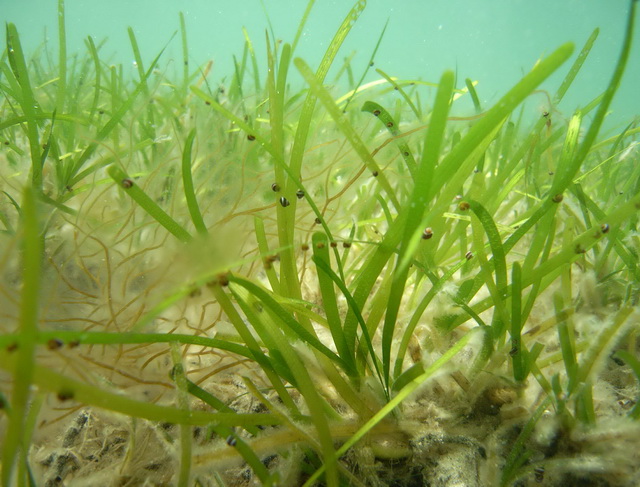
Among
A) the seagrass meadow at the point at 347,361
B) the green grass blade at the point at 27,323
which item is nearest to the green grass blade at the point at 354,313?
the seagrass meadow at the point at 347,361

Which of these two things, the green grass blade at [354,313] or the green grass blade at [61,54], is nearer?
the green grass blade at [354,313]

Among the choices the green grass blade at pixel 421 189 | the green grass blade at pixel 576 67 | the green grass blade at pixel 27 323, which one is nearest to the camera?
the green grass blade at pixel 27 323

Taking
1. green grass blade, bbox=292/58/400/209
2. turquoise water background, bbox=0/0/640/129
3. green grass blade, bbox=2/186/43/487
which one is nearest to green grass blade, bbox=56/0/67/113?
green grass blade, bbox=292/58/400/209

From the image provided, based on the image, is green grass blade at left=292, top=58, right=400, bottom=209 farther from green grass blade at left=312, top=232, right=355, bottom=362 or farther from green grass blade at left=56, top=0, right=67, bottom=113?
green grass blade at left=56, top=0, right=67, bottom=113

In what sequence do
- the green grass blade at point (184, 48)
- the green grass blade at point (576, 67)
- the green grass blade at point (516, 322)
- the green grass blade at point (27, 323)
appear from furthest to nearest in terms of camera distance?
1. the green grass blade at point (184, 48)
2. the green grass blade at point (576, 67)
3. the green grass blade at point (516, 322)
4. the green grass blade at point (27, 323)

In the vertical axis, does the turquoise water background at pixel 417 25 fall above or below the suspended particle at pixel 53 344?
above

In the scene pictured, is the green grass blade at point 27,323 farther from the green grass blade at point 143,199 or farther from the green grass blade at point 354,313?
the green grass blade at point 354,313

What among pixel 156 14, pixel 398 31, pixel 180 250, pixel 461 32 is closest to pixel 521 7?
pixel 461 32

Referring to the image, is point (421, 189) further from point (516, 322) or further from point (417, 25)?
point (417, 25)

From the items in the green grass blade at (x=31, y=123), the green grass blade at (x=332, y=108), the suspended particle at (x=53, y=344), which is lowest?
the suspended particle at (x=53, y=344)

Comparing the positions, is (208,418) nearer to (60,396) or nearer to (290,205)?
(60,396)

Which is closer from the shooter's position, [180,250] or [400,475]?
[400,475]
